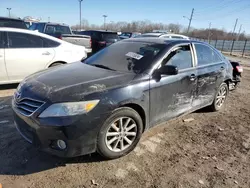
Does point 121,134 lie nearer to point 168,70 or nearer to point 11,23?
point 168,70

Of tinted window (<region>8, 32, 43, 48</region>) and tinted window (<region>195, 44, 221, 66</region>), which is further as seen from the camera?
tinted window (<region>8, 32, 43, 48</region>)

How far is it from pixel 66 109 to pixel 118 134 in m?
0.84

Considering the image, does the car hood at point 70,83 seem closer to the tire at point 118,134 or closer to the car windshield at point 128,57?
the car windshield at point 128,57

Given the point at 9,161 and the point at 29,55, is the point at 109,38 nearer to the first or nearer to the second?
the point at 29,55

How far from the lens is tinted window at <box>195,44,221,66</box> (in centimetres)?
450

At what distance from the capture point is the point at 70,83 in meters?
3.03

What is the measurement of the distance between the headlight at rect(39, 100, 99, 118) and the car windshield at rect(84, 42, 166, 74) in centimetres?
105

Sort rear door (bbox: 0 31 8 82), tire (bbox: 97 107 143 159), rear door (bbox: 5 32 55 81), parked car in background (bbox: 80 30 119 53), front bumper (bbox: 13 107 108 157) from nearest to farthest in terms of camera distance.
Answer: front bumper (bbox: 13 107 108 157), tire (bbox: 97 107 143 159), rear door (bbox: 0 31 8 82), rear door (bbox: 5 32 55 81), parked car in background (bbox: 80 30 119 53)

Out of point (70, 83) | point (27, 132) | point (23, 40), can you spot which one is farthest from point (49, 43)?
point (27, 132)

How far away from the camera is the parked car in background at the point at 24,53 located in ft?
18.6

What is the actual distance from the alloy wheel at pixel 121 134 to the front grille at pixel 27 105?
928 millimetres

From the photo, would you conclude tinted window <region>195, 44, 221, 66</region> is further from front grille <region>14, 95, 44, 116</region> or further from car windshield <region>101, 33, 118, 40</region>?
car windshield <region>101, 33, 118, 40</region>

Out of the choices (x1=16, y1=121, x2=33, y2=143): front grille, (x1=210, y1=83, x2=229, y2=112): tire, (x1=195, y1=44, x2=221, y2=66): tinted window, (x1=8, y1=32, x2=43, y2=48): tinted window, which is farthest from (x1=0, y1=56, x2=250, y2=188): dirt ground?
(x1=8, y1=32, x2=43, y2=48): tinted window

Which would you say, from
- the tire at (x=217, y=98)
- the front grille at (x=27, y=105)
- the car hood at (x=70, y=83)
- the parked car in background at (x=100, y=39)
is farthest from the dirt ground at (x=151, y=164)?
the parked car in background at (x=100, y=39)
